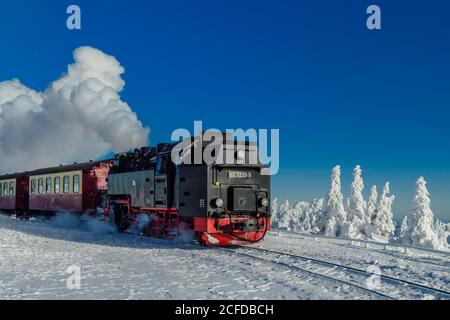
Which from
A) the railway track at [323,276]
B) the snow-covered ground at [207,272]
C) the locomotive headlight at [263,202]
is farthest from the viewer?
the locomotive headlight at [263,202]

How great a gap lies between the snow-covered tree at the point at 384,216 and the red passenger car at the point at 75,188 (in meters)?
35.3

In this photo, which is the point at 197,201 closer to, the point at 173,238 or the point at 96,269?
the point at 173,238

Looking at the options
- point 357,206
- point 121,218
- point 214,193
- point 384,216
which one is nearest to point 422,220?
point 357,206

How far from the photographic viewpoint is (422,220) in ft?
130

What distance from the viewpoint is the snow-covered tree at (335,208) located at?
153 ft

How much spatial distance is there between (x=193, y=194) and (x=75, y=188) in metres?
13.9

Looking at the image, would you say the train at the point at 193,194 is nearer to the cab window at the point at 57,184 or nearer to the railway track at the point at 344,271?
the railway track at the point at 344,271

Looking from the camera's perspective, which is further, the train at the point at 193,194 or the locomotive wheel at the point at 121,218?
the locomotive wheel at the point at 121,218

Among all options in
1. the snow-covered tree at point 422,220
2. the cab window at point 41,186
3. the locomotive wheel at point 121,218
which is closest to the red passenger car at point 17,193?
the cab window at point 41,186

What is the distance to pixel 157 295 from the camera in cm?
784

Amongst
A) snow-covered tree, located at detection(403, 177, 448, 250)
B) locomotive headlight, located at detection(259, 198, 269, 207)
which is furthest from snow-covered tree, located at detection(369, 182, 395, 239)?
locomotive headlight, located at detection(259, 198, 269, 207)

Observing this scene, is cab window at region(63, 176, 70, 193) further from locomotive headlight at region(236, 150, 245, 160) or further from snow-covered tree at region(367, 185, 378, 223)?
snow-covered tree at region(367, 185, 378, 223)

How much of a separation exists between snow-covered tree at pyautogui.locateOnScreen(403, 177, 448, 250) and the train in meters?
28.1
